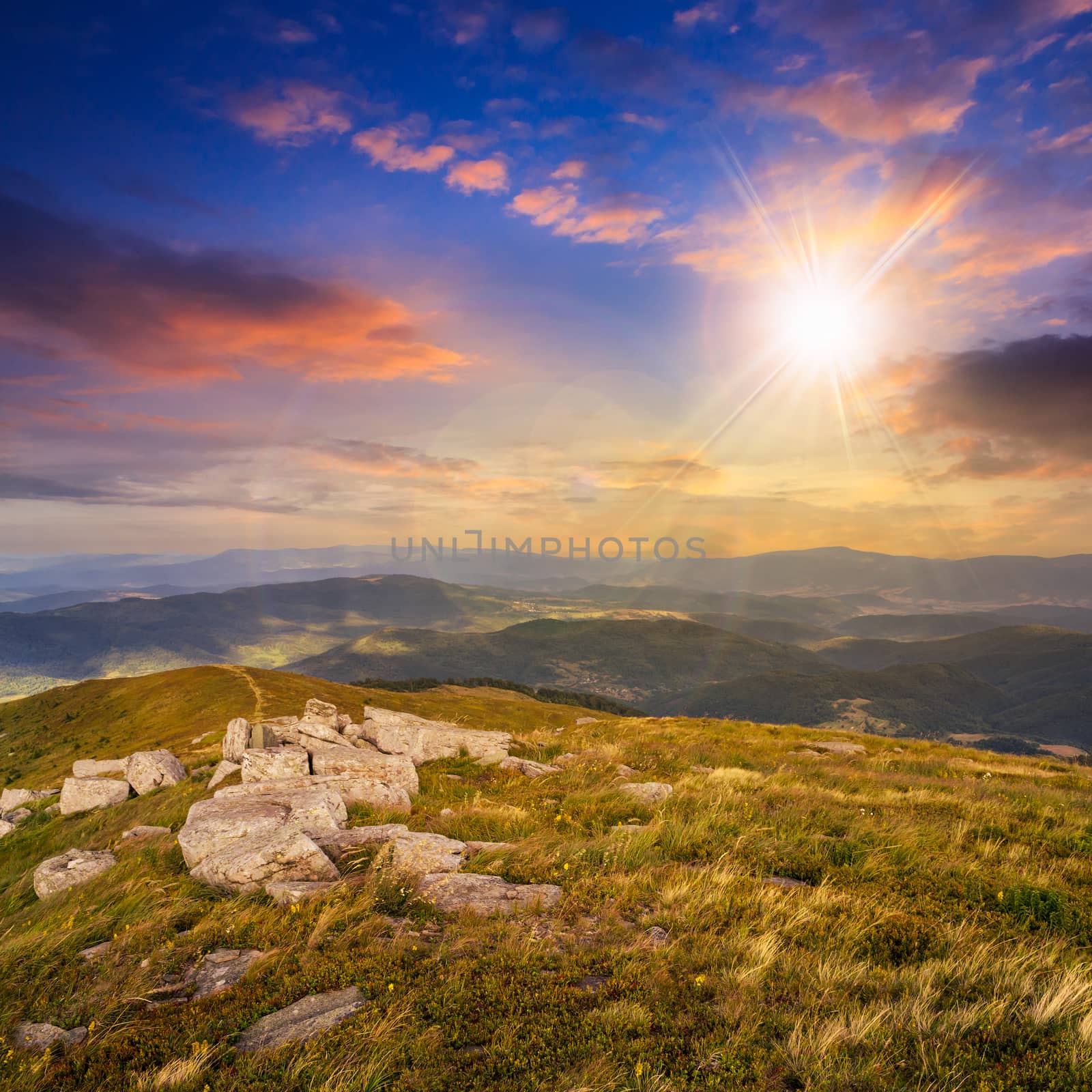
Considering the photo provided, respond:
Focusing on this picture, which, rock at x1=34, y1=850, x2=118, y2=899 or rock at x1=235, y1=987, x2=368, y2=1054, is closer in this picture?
rock at x1=235, y1=987, x2=368, y2=1054

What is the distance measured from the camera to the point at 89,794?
25.0 metres

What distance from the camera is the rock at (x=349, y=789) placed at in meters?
13.0

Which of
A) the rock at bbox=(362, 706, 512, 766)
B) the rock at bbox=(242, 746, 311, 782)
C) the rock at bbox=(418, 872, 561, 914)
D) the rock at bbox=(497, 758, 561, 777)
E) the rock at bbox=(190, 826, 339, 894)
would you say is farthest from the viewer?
the rock at bbox=(362, 706, 512, 766)

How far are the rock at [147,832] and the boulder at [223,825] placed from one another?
11.8 ft

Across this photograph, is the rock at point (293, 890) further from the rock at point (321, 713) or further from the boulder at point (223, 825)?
the rock at point (321, 713)

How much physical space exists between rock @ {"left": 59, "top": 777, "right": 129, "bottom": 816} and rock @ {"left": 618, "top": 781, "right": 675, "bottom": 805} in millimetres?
23160

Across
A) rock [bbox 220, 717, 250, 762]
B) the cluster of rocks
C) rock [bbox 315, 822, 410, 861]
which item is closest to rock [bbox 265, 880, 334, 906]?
rock [bbox 315, 822, 410, 861]

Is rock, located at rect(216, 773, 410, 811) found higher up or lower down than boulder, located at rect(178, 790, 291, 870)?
lower down

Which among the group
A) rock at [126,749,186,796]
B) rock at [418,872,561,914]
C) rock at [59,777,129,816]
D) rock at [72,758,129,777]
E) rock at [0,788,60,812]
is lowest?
rock at [0,788,60,812]

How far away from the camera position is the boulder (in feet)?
33.0

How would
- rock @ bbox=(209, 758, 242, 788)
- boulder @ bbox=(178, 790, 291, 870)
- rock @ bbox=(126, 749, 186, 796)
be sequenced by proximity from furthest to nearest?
1. rock @ bbox=(126, 749, 186, 796)
2. rock @ bbox=(209, 758, 242, 788)
3. boulder @ bbox=(178, 790, 291, 870)

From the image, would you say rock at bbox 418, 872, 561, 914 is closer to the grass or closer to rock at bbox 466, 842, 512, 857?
the grass

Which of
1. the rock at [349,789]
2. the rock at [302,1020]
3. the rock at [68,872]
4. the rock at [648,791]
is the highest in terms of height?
the rock at [302,1020]

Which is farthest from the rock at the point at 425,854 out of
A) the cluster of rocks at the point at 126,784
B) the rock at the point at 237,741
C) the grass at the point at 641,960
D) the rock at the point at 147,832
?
the cluster of rocks at the point at 126,784
